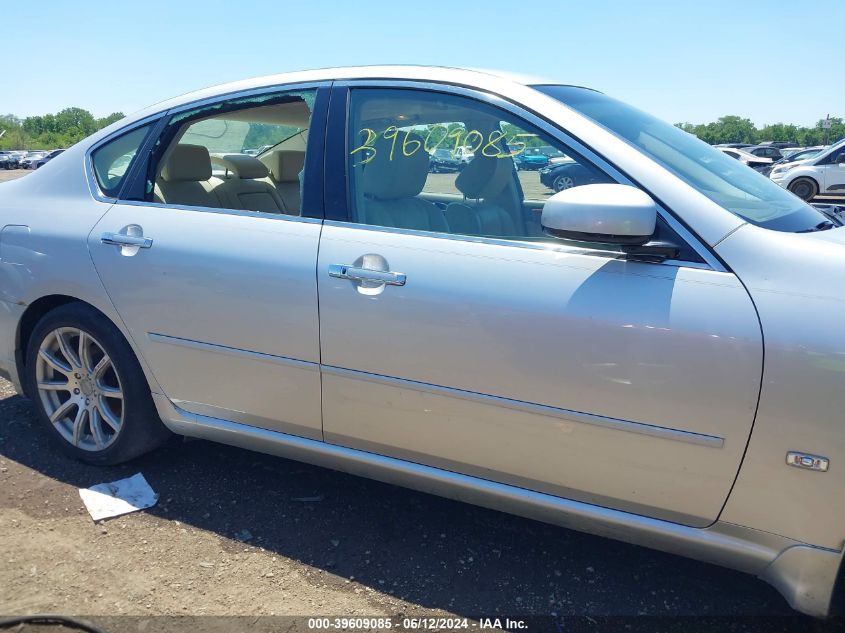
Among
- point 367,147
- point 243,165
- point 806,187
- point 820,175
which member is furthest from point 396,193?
point 806,187

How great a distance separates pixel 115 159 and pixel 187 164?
0.31 m

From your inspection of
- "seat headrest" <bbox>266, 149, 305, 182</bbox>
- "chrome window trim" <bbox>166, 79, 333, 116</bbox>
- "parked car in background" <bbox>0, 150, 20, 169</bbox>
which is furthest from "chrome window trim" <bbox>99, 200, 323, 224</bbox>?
"parked car in background" <bbox>0, 150, 20, 169</bbox>

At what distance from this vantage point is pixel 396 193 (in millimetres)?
2488

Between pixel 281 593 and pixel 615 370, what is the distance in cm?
136

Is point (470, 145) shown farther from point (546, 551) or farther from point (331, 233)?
point (546, 551)

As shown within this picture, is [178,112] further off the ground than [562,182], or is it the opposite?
[178,112]

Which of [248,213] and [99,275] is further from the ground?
[248,213]

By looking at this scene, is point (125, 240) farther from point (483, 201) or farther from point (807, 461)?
point (807, 461)

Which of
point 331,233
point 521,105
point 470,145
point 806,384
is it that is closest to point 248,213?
point 331,233

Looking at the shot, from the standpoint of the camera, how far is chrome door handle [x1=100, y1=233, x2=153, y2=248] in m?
2.66

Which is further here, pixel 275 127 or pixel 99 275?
pixel 275 127

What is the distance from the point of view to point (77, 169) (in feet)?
9.89

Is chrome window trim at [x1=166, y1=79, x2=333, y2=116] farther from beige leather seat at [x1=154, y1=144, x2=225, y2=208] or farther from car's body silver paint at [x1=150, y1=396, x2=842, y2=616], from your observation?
car's body silver paint at [x1=150, y1=396, x2=842, y2=616]

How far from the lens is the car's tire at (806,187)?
16969 mm
